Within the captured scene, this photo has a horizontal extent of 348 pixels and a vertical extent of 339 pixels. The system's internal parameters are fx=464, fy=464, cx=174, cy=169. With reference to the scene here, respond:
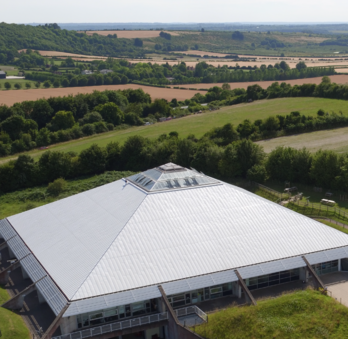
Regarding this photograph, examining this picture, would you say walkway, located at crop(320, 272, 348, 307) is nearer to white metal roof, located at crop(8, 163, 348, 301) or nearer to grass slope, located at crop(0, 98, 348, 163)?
white metal roof, located at crop(8, 163, 348, 301)

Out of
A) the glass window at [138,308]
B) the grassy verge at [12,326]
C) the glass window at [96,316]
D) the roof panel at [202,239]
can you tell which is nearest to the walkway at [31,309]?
the grassy verge at [12,326]

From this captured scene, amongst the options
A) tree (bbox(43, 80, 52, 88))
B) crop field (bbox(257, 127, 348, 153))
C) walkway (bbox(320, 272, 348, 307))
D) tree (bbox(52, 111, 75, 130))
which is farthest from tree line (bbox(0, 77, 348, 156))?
walkway (bbox(320, 272, 348, 307))

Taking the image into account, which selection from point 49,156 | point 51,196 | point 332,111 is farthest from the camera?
point 332,111

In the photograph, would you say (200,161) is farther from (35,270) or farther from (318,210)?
(35,270)

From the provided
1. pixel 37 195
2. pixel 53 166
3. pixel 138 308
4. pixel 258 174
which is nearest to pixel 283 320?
pixel 138 308

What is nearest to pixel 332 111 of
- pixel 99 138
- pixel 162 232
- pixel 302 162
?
pixel 302 162

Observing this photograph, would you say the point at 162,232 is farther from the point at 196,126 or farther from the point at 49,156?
the point at 196,126

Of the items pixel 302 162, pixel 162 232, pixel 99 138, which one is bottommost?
pixel 99 138
